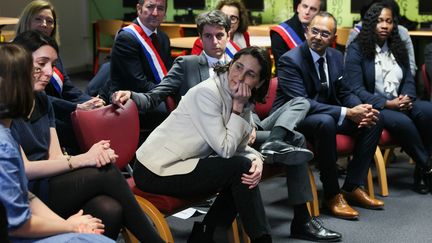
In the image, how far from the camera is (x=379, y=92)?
418 cm

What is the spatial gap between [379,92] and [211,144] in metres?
1.84

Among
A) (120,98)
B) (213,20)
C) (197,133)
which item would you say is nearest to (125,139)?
(120,98)

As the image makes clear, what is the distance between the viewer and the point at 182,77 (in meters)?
3.37

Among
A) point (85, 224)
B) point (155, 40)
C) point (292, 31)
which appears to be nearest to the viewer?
point (85, 224)

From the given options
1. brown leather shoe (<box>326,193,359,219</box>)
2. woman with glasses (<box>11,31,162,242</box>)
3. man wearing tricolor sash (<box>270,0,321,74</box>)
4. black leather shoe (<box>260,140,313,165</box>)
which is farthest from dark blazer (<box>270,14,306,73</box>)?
woman with glasses (<box>11,31,162,242</box>)

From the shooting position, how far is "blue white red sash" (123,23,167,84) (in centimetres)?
391

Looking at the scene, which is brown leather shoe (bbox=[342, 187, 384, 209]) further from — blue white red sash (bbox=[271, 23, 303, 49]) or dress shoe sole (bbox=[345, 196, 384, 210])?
blue white red sash (bbox=[271, 23, 303, 49])

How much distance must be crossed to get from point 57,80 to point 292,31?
169 centimetres

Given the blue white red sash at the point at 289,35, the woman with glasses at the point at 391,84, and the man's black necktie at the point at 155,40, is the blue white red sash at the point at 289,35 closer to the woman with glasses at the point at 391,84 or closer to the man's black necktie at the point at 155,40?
the woman with glasses at the point at 391,84

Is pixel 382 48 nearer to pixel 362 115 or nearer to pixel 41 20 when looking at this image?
pixel 362 115

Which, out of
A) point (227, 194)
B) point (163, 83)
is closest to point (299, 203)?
point (227, 194)

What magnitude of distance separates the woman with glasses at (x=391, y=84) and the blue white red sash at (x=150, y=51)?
1.22m

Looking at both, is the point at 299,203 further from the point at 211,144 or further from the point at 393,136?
the point at 393,136

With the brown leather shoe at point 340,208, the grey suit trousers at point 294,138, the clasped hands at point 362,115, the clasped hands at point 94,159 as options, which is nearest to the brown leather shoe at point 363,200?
the brown leather shoe at point 340,208
